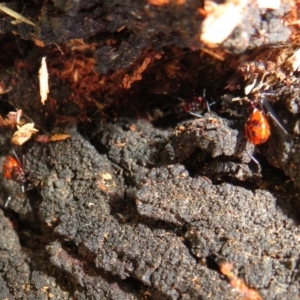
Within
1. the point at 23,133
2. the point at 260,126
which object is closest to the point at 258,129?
the point at 260,126

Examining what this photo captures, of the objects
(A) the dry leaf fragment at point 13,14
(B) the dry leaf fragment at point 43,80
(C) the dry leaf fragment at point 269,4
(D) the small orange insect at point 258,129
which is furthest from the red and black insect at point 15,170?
(C) the dry leaf fragment at point 269,4

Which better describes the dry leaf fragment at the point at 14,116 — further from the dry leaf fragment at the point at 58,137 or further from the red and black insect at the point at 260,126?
the red and black insect at the point at 260,126

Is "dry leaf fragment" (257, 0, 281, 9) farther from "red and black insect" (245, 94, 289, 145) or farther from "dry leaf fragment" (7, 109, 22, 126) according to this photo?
"dry leaf fragment" (7, 109, 22, 126)

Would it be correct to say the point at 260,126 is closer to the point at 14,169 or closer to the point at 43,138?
Result: the point at 43,138

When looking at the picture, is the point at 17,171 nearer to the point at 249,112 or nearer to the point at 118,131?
the point at 118,131

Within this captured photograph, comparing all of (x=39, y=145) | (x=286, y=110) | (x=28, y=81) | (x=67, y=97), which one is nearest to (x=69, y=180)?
(x=39, y=145)

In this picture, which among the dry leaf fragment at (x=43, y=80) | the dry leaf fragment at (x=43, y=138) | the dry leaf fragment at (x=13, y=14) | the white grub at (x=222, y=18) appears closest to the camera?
the white grub at (x=222, y=18)
